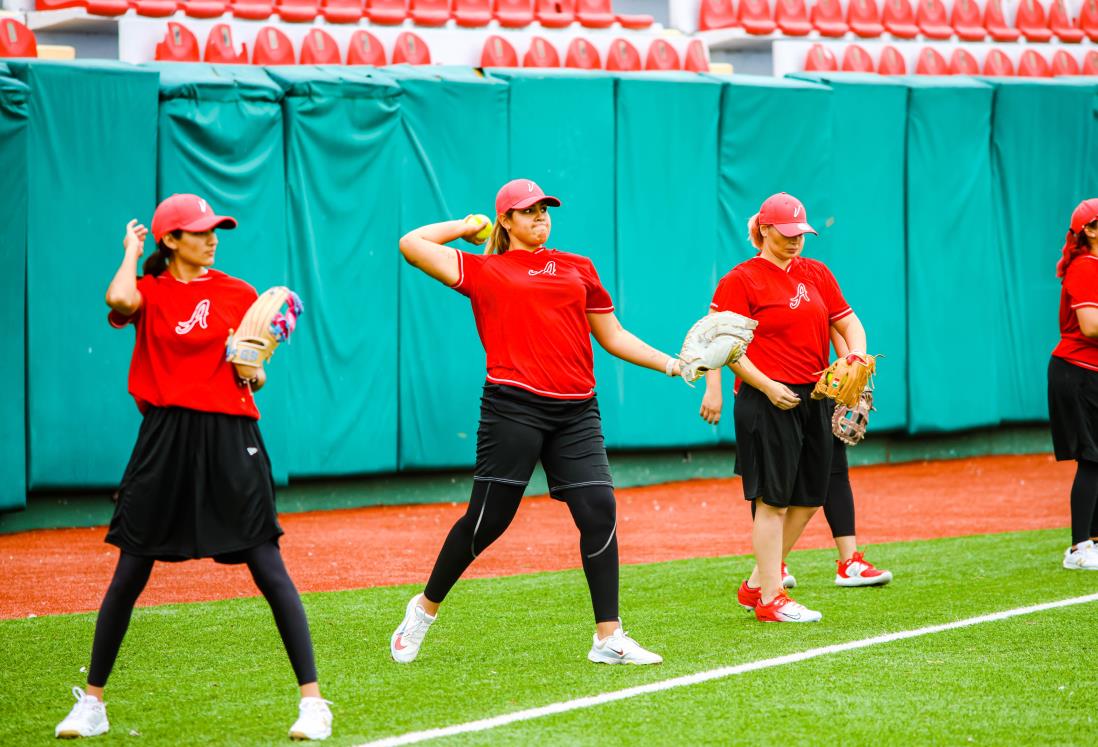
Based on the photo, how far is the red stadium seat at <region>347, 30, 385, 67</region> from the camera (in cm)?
1484

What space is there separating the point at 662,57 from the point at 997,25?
612 cm

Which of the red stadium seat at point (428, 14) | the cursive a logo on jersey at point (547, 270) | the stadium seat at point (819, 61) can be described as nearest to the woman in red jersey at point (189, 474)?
the cursive a logo on jersey at point (547, 270)

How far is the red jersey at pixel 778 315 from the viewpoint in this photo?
21.7 feet

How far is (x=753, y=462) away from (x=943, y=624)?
3.77 ft

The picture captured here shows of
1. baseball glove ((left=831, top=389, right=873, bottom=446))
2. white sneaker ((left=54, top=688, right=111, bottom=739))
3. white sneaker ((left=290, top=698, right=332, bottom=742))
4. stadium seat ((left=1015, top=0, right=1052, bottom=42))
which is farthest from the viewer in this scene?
stadium seat ((left=1015, top=0, right=1052, bottom=42))

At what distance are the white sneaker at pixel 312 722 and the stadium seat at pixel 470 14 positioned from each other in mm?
12632

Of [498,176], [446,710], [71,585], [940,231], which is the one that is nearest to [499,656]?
[446,710]

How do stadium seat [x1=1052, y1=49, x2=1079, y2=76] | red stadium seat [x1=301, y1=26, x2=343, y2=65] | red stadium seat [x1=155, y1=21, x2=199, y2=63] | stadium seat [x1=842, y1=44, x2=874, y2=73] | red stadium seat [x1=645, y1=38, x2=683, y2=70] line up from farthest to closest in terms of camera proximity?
stadium seat [x1=1052, y1=49, x2=1079, y2=76] < stadium seat [x1=842, y1=44, x2=874, y2=73] < red stadium seat [x1=645, y1=38, x2=683, y2=70] < red stadium seat [x1=301, y1=26, x2=343, y2=65] < red stadium seat [x1=155, y1=21, x2=199, y2=63]

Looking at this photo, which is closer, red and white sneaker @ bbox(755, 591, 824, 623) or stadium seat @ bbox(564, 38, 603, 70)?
red and white sneaker @ bbox(755, 591, 824, 623)

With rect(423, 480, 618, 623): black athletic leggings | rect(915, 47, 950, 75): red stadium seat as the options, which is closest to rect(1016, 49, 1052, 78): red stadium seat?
rect(915, 47, 950, 75): red stadium seat

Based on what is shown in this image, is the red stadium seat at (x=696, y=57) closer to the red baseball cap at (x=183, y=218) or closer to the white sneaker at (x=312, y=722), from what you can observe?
the red baseball cap at (x=183, y=218)

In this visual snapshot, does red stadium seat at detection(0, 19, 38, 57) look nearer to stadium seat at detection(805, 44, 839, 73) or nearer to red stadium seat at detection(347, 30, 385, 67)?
red stadium seat at detection(347, 30, 385, 67)

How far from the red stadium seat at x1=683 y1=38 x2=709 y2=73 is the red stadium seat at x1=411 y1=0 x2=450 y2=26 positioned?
2851 millimetres

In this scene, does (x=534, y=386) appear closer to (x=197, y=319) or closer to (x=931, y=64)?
(x=197, y=319)
